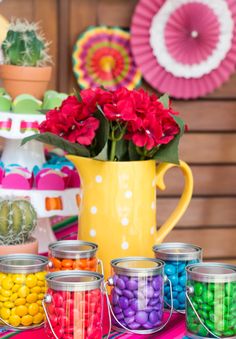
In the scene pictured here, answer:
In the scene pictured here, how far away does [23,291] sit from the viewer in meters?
0.91

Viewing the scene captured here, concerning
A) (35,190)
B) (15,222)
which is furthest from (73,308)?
(35,190)

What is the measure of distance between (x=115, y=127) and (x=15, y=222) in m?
0.24

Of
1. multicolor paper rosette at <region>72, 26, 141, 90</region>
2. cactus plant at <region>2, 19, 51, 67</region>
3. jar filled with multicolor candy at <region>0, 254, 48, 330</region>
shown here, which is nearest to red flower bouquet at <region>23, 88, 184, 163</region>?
jar filled with multicolor candy at <region>0, 254, 48, 330</region>

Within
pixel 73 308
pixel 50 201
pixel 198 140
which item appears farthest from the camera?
pixel 198 140

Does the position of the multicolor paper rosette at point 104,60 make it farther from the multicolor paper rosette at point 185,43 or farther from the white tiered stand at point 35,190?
the white tiered stand at point 35,190

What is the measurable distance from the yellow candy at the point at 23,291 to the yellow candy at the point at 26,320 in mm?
29

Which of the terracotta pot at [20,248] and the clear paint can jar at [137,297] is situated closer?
the clear paint can jar at [137,297]

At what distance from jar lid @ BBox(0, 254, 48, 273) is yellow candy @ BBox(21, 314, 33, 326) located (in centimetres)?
6

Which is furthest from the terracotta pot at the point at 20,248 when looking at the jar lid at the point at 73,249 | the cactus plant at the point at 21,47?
the cactus plant at the point at 21,47

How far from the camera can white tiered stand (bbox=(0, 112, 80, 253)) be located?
131 centimetres

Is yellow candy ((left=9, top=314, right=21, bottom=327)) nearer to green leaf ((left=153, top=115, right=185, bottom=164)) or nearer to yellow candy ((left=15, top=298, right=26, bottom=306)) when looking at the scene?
yellow candy ((left=15, top=298, right=26, bottom=306))

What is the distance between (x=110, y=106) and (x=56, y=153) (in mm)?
634

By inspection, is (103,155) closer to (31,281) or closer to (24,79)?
(31,281)

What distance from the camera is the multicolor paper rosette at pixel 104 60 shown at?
2557 mm
